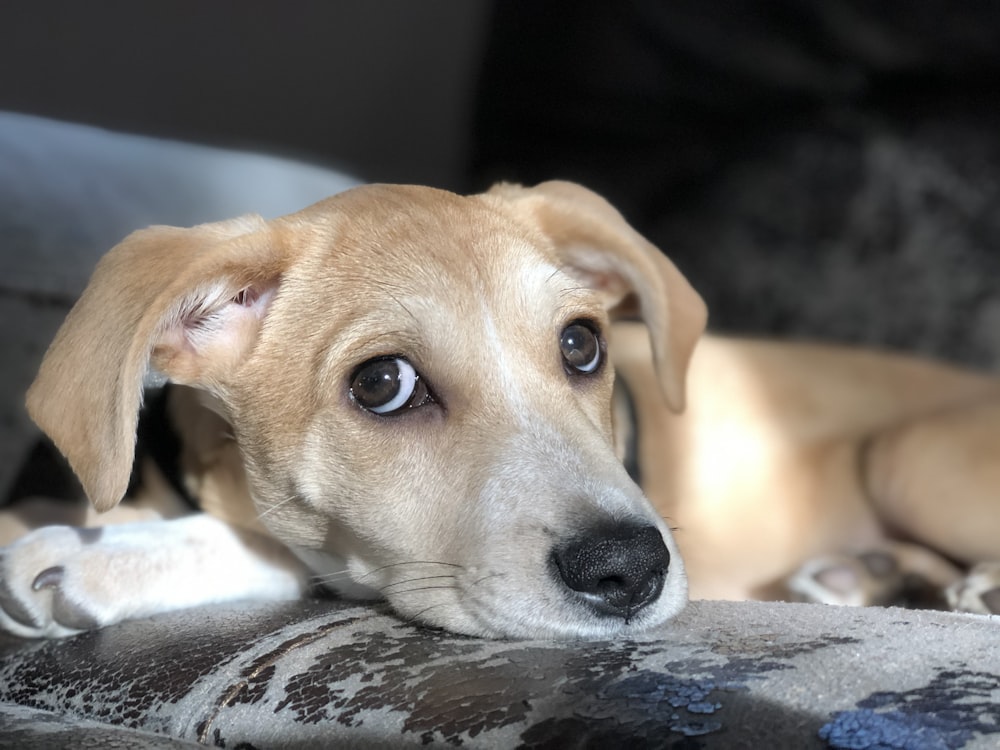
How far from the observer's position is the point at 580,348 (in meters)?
1.98

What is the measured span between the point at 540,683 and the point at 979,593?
1.30 metres

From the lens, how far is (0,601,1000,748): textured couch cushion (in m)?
1.05

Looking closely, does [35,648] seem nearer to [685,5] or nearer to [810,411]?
[810,411]

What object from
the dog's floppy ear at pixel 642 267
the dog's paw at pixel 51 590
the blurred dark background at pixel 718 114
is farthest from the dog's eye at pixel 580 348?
the blurred dark background at pixel 718 114

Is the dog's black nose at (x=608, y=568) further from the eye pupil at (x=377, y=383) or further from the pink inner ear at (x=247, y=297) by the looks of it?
the pink inner ear at (x=247, y=297)

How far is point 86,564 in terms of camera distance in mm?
1802

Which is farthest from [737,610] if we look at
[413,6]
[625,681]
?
[413,6]

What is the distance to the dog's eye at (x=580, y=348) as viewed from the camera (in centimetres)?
195

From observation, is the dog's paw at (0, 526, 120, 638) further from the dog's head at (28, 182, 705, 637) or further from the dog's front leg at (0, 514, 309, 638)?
the dog's head at (28, 182, 705, 637)

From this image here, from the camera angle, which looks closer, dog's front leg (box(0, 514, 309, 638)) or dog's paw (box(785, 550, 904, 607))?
dog's front leg (box(0, 514, 309, 638))

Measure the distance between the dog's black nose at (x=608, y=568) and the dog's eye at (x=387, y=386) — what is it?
41 centimetres

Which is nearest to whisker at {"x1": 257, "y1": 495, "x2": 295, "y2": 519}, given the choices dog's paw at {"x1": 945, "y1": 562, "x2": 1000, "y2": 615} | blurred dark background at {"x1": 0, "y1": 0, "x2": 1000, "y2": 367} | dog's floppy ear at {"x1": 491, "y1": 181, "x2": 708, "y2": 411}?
dog's floppy ear at {"x1": 491, "y1": 181, "x2": 708, "y2": 411}

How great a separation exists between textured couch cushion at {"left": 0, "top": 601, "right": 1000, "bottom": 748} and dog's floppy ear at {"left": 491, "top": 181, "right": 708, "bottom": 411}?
0.71 metres

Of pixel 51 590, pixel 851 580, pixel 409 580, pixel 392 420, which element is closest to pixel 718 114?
pixel 851 580
